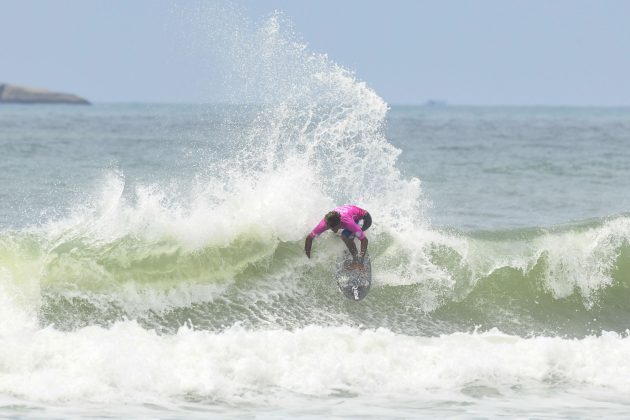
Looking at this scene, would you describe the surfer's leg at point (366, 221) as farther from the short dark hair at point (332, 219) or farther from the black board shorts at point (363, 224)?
the short dark hair at point (332, 219)

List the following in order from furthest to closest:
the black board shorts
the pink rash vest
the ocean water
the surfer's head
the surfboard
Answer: the surfboard, the black board shorts, the pink rash vest, the surfer's head, the ocean water

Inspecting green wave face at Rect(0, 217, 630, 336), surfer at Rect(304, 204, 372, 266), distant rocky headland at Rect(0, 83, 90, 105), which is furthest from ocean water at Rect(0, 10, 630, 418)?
distant rocky headland at Rect(0, 83, 90, 105)

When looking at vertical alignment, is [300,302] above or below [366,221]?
below

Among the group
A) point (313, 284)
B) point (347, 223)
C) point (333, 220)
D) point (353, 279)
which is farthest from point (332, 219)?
point (313, 284)

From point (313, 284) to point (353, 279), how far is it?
2.15 feet

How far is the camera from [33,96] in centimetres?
18162

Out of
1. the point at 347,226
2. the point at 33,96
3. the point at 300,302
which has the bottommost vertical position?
the point at 300,302

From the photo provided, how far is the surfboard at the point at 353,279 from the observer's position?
13336 mm

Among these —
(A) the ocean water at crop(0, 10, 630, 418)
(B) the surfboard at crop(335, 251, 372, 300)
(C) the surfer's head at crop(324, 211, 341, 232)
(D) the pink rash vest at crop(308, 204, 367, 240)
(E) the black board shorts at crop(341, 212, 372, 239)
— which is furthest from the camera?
(B) the surfboard at crop(335, 251, 372, 300)

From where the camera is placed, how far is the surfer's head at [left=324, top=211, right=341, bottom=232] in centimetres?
1234

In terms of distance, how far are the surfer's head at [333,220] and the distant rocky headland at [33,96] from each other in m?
173

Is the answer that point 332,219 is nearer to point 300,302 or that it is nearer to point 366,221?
point 366,221

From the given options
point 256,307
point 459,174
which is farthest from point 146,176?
point 256,307

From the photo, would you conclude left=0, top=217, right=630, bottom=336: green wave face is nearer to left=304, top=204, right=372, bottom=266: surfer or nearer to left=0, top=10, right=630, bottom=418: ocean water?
left=0, top=10, right=630, bottom=418: ocean water
